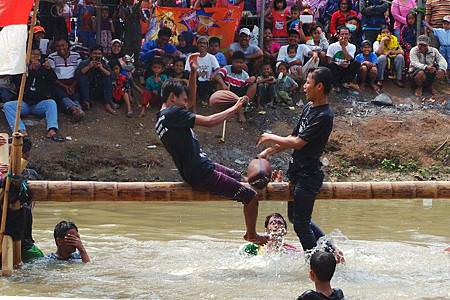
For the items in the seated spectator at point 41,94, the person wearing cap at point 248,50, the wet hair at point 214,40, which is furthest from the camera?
the person wearing cap at point 248,50

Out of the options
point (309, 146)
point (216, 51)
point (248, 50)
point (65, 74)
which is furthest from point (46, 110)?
point (309, 146)

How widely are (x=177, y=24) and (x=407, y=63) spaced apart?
→ 5101 millimetres

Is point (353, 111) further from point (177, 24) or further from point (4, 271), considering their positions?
point (4, 271)

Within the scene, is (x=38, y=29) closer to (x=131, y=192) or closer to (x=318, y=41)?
(x=318, y=41)

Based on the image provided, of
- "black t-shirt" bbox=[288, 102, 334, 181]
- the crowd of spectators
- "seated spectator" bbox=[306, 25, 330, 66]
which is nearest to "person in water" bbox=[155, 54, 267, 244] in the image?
"black t-shirt" bbox=[288, 102, 334, 181]

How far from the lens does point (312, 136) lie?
350 inches

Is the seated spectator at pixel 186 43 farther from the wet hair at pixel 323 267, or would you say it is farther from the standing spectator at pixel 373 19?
the wet hair at pixel 323 267

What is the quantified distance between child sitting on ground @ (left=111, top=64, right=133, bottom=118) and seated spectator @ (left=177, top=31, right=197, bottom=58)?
1359 mm

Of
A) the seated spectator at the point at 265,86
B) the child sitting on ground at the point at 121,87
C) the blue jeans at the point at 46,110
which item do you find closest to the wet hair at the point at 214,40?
the seated spectator at the point at 265,86

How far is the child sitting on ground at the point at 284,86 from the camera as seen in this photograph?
18656 mm

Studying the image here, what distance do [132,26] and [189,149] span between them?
10.0 metres

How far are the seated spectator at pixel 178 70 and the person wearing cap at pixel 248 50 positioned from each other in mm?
1267

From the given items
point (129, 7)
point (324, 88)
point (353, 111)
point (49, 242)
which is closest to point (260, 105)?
point (353, 111)

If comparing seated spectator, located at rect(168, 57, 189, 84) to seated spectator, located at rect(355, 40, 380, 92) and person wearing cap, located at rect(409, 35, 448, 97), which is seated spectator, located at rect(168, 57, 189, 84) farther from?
person wearing cap, located at rect(409, 35, 448, 97)
